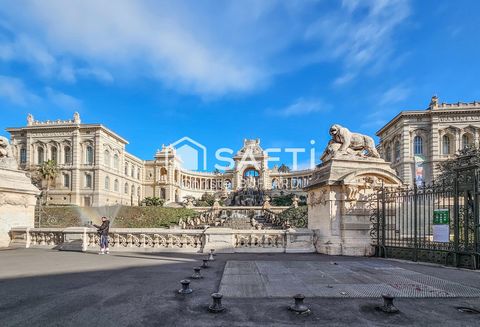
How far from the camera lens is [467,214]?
8.17m

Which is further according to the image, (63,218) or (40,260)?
(63,218)

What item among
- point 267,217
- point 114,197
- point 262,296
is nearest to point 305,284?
point 262,296

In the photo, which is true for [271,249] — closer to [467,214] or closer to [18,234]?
[467,214]

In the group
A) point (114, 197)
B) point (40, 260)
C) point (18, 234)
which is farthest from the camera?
point (114, 197)

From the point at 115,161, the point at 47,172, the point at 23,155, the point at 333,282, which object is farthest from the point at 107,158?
the point at 333,282

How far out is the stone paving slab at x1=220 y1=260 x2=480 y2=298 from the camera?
5.33 meters

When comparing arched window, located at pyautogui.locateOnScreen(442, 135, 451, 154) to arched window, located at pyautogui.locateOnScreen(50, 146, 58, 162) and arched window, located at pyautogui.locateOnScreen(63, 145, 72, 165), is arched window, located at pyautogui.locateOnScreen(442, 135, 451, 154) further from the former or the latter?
arched window, located at pyautogui.locateOnScreen(50, 146, 58, 162)

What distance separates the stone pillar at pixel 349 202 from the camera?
1095 cm

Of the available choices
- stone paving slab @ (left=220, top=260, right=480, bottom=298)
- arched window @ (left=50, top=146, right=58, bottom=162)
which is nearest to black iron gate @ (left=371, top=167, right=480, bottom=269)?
stone paving slab @ (left=220, top=260, right=480, bottom=298)

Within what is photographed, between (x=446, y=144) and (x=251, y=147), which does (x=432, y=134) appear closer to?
(x=446, y=144)

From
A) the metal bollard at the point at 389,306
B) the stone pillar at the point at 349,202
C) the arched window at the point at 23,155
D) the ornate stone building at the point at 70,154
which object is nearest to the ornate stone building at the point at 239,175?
the ornate stone building at the point at 70,154

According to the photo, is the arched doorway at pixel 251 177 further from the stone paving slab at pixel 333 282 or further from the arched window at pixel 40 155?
the stone paving slab at pixel 333 282

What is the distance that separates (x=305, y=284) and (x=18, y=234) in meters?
12.2

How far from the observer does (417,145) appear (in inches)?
1971
